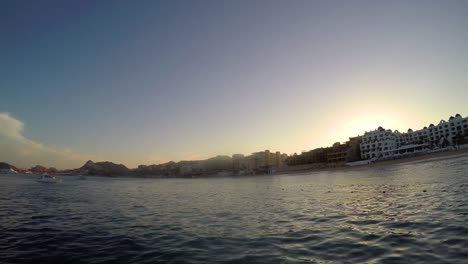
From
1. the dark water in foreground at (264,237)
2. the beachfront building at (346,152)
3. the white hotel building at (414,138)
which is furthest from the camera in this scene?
the beachfront building at (346,152)

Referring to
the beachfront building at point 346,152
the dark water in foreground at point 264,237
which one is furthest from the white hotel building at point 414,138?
the dark water in foreground at point 264,237

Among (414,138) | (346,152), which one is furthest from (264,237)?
(414,138)

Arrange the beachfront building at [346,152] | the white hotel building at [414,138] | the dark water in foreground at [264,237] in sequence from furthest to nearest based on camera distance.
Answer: the beachfront building at [346,152], the white hotel building at [414,138], the dark water in foreground at [264,237]

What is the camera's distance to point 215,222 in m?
19.0

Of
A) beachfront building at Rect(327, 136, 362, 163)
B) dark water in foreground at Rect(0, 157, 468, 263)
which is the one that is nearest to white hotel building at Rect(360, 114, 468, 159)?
beachfront building at Rect(327, 136, 362, 163)

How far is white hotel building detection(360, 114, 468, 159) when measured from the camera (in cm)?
11342

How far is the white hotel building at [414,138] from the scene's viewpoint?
113419 mm

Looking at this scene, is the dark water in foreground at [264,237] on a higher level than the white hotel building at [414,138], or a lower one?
lower

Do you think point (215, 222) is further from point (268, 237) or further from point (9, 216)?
point (9, 216)

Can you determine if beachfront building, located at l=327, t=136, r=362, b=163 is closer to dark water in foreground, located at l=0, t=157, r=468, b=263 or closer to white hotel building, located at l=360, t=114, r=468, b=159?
white hotel building, located at l=360, t=114, r=468, b=159

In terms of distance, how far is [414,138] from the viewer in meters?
137

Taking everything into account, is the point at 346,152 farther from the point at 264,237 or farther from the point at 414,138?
the point at 264,237

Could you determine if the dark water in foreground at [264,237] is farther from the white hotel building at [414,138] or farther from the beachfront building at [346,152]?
the beachfront building at [346,152]

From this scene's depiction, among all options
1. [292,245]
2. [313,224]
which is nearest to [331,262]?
[292,245]
